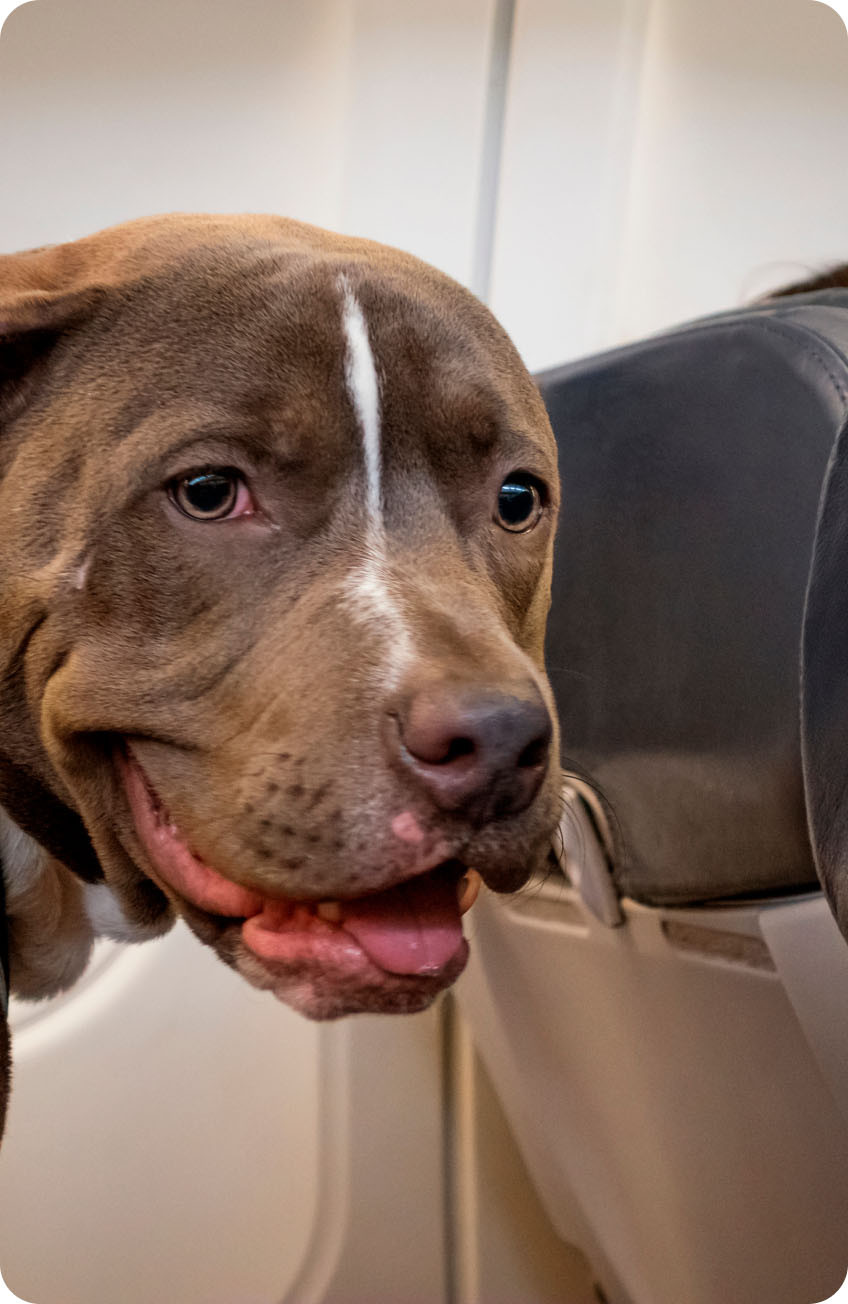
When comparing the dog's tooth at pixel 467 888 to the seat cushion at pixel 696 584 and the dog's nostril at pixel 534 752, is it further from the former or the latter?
the seat cushion at pixel 696 584

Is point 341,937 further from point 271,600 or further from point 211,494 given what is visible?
point 211,494

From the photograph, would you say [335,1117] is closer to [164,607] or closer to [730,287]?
[164,607]

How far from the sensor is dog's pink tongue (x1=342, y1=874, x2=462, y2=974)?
0.81 metres

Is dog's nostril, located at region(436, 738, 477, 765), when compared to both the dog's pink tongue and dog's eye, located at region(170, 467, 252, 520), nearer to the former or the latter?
the dog's pink tongue

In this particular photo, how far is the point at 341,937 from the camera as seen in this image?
835 mm

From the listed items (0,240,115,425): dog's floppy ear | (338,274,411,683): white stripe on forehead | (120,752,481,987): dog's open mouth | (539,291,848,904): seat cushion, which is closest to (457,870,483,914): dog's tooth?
(120,752,481,987): dog's open mouth

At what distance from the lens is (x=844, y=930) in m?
0.84

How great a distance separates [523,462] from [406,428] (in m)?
0.16

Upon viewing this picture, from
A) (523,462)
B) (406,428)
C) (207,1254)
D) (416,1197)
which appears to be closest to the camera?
(406,428)

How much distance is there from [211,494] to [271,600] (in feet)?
0.39

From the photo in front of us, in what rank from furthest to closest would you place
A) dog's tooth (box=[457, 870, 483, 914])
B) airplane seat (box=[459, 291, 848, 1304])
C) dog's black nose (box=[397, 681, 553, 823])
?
airplane seat (box=[459, 291, 848, 1304])
dog's tooth (box=[457, 870, 483, 914])
dog's black nose (box=[397, 681, 553, 823])

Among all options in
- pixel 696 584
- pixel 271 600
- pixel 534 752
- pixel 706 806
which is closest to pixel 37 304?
pixel 271 600

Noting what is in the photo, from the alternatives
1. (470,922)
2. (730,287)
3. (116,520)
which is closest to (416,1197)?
(470,922)

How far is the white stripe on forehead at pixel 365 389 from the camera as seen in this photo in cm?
93
